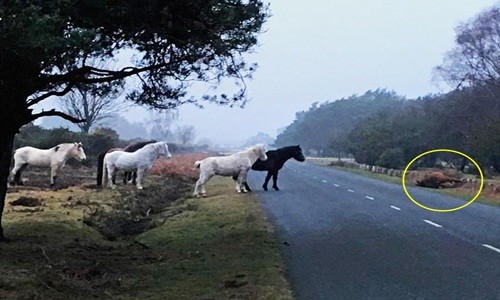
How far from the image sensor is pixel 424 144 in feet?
215

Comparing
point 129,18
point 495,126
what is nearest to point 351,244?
point 129,18

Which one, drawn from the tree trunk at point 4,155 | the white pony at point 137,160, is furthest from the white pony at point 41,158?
the tree trunk at point 4,155

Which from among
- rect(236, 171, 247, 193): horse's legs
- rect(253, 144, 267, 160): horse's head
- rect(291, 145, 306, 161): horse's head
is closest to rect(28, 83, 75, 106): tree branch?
rect(236, 171, 247, 193): horse's legs

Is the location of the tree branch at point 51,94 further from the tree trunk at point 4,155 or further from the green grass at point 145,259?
the green grass at point 145,259

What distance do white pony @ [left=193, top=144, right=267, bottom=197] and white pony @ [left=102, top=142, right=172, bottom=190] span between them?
1889 millimetres

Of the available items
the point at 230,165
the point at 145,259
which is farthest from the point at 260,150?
the point at 145,259

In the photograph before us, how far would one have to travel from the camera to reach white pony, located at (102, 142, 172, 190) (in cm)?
2928

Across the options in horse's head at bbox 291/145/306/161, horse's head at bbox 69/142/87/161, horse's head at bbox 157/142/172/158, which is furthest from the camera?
horse's head at bbox 291/145/306/161

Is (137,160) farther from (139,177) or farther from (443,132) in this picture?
(443,132)

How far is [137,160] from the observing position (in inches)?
1154

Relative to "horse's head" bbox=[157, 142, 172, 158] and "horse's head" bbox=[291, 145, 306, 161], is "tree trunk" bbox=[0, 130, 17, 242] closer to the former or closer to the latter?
"horse's head" bbox=[157, 142, 172, 158]

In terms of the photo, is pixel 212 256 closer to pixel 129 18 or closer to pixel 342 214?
pixel 129 18

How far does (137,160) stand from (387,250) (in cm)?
1755

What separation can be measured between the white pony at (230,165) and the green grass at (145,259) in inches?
292
